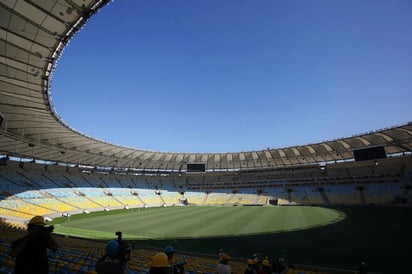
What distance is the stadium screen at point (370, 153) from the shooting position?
45.0 m

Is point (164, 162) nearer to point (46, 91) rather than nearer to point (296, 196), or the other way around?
point (296, 196)

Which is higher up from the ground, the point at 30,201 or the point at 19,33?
the point at 19,33

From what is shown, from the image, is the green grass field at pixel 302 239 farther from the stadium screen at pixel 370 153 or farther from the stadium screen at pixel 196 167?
the stadium screen at pixel 196 167

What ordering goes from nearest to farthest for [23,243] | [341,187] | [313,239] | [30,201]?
[23,243]
[313,239]
[30,201]
[341,187]

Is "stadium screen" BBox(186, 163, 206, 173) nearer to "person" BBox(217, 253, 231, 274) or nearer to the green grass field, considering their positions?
the green grass field

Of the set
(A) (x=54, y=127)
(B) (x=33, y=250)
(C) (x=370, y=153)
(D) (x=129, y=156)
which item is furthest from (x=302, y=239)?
(D) (x=129, y=156)

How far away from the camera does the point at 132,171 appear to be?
66.2 meters

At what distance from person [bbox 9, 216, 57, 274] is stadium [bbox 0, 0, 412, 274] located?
13.9 feet

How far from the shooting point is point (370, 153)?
151 feet

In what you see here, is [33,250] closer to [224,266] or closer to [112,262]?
[112,262]

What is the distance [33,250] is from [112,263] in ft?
3.17

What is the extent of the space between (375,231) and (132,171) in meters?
56.3

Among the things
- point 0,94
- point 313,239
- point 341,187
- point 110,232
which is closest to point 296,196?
point 341,187

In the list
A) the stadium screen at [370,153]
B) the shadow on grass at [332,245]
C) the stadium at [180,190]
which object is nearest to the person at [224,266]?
the stadium at [180,190]
